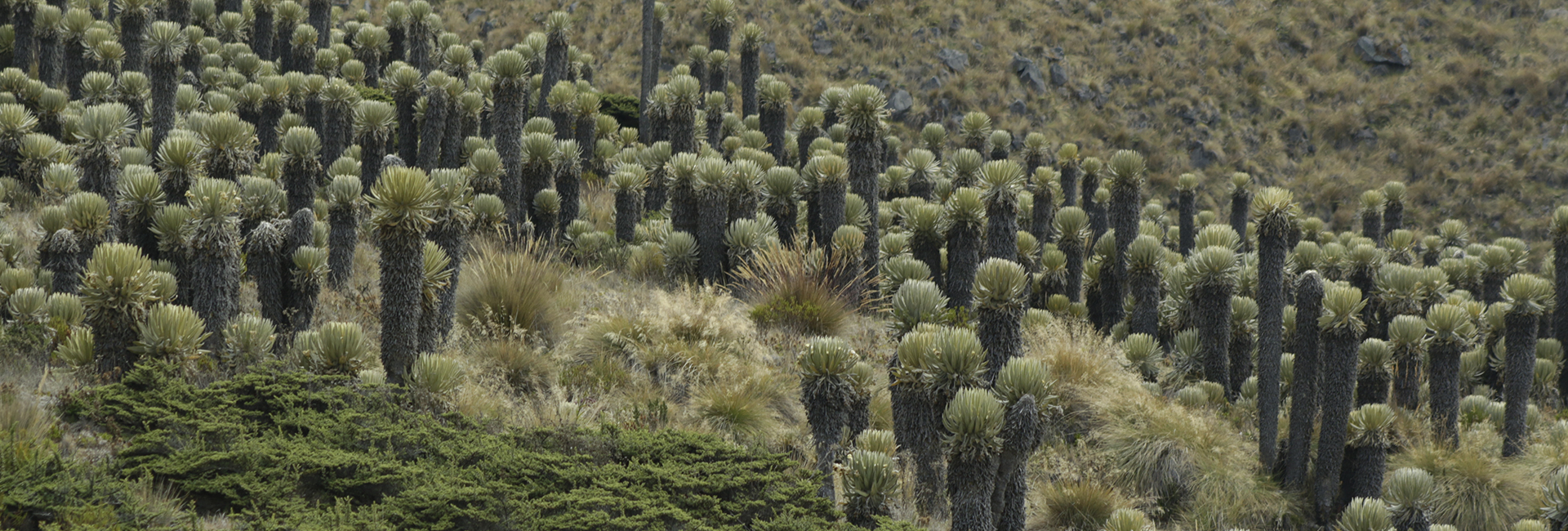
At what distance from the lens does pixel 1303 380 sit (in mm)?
11570

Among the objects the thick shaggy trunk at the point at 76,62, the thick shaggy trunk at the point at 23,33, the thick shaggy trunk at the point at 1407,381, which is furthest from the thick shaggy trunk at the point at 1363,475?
the thick shaggy trunk at the point at 23,33

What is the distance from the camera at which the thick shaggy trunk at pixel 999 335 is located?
8930 millimetres

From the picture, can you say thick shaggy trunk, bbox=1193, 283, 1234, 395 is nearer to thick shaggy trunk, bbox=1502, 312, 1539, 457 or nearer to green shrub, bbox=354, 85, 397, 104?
thick shaggy trunk, bbox=1502, 312, 1539, 457

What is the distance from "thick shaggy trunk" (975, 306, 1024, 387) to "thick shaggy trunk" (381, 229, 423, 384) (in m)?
4.80

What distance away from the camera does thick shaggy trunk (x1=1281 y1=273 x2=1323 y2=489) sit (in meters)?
11.1

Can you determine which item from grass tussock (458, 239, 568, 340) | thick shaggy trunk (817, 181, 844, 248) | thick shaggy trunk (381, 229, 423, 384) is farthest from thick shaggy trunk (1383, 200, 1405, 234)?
thick shaggy trunk (381, 229, 423, 384)

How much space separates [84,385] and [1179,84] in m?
37.6

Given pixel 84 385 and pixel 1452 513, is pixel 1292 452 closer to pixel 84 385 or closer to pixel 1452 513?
pixel 1452 513

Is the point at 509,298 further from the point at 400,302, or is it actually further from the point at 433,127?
the point at 433,127

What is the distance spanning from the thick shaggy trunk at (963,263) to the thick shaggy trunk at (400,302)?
23.1ft

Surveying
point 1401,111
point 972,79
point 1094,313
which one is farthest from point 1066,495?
point 1401,111

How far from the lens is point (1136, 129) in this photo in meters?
37.3

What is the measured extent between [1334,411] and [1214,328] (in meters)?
2.42

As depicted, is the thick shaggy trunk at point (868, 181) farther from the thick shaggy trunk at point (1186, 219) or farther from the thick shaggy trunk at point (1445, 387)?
the thick shaggy trunk at point (1186, 219)
